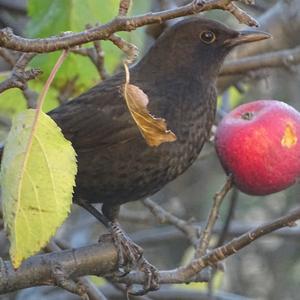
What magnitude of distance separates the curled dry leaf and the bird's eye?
4.02 ft

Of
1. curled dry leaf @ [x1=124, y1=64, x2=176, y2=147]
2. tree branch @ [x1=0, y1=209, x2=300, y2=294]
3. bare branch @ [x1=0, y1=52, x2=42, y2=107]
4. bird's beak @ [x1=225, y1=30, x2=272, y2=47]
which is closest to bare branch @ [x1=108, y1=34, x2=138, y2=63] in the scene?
curled dry leaf @ [x1=124, y1=64, x2=176, y2=147]

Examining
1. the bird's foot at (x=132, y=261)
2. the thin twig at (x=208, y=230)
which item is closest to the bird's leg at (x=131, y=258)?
the bird's foot at (x=132, y=261)

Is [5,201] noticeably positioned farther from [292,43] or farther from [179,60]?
[292,43]

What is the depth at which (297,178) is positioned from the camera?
2518 mm

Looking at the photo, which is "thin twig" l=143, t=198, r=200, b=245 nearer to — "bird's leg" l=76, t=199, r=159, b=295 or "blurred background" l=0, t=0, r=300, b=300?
"blurred background" l=0, t=0, r=300, b=300

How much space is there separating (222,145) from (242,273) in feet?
11.4

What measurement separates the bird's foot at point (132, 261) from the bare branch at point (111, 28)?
0.69m

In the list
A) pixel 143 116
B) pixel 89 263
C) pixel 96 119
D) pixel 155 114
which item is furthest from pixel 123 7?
pixel 96 119

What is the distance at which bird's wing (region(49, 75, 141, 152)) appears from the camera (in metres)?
2.83

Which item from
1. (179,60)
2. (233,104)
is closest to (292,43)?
(233,104)

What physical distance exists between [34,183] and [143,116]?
250 millimetres

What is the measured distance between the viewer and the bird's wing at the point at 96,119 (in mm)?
2834

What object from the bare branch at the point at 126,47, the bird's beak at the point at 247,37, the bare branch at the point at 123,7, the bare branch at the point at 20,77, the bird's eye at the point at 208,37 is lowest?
the bird's eye at the point at 208,37

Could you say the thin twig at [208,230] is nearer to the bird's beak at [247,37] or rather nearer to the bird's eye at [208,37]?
the bird's beak at [247,37]
